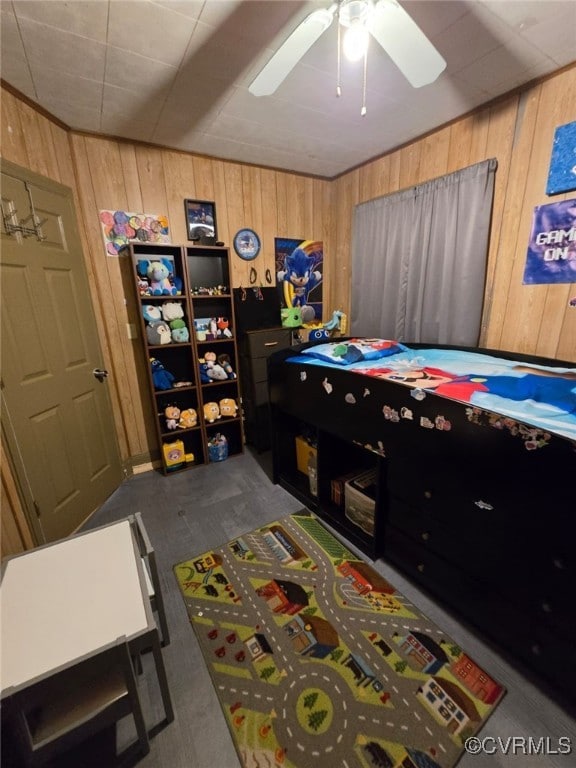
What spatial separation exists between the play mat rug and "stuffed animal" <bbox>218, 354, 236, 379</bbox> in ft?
4.74

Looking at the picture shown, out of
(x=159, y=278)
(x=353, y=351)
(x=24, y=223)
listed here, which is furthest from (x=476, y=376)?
(x=24, y=223)

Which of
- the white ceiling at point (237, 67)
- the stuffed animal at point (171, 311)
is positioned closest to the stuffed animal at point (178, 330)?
the stuffed animal at point (171, 311)

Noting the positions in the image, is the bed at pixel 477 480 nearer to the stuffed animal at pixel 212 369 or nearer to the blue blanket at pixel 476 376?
the blue blanket at pixel 476 376

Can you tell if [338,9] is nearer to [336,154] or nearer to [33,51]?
[33,51]

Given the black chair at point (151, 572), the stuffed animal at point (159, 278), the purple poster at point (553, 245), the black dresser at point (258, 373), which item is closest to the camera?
the black chair at point (151, 572)

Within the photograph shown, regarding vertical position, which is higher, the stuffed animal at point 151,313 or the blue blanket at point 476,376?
the stuffed animal at point 151,313

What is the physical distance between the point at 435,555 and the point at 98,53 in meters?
2.67

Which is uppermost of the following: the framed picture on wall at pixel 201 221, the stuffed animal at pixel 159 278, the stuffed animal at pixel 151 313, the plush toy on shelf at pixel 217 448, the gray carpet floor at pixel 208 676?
the framed picture on wall at pixel 201 221

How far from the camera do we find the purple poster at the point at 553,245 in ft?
5.43

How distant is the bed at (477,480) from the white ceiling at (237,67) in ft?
4.68

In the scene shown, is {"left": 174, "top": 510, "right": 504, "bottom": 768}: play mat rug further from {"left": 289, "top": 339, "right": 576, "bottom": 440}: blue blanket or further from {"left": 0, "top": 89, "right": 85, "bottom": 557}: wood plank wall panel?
{"left": 289, "top": 339, "right": 576, "bottom": 440}: blue blanket

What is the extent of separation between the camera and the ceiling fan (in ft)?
3.33

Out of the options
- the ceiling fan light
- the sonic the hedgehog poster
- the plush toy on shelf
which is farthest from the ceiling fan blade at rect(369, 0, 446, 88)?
the plush toy on shelf

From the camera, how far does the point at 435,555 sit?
4.53 ft
